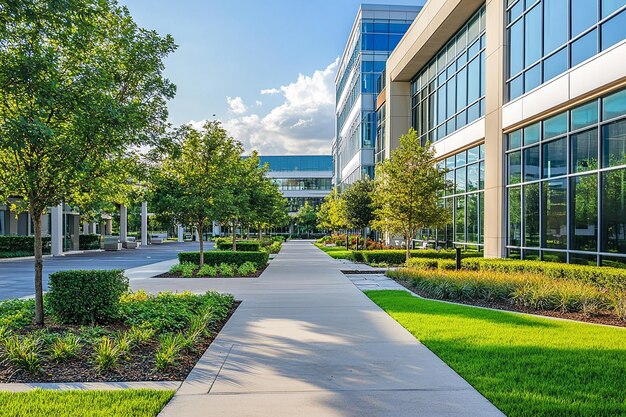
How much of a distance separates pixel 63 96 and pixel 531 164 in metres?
14.9

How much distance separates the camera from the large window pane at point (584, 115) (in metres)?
13.5

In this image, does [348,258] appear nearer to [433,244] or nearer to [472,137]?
[433,244]

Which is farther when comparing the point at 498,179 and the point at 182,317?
the point at 498,179

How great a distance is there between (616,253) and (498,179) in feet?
22.0

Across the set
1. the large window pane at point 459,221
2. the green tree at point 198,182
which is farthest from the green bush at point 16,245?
the large window pane at point 459,221

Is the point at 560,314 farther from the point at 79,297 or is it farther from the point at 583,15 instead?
the point at 79,297

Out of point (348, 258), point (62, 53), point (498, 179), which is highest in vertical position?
point (62, 53)

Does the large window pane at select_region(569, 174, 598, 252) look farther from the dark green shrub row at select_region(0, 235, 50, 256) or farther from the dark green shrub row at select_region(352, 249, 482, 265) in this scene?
the dark green shrub row at select_region(0, 235, 50, 256)

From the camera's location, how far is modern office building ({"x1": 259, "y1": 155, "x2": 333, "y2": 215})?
89.1 metres

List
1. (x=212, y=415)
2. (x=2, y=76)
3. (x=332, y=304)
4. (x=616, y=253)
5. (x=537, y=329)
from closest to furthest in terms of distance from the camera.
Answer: (x=212, y=415) < (x=2, y=76) < (x=537, y=329) < (x=332, y=304) < (x=616, y=253)

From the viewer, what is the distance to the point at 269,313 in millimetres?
10125

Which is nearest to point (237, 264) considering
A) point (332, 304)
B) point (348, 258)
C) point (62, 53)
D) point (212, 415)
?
point (348, 258)

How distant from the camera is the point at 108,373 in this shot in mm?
5863

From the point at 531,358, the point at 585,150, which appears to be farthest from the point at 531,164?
the point at 531,358
